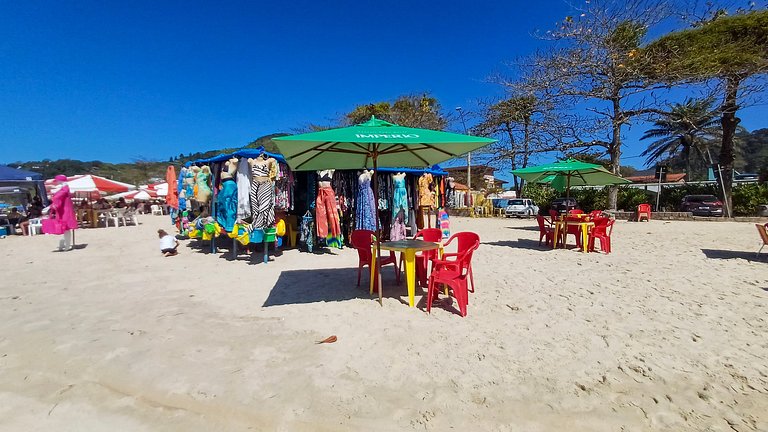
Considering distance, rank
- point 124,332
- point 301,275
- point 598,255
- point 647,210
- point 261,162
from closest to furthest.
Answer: point 124,332, point 301,275, point 261,162, point 598,255, point 647,210

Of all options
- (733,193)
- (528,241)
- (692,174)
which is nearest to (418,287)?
(528,241)

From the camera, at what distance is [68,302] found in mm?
4691

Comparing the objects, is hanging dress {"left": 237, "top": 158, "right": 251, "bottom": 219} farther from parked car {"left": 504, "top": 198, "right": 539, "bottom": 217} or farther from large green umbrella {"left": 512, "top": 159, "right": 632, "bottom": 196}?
parked car {"left": 504, "top": 198, "right": 539, "bottom": 217}

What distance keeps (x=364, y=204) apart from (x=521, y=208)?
16619mm

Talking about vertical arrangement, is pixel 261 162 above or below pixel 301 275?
above

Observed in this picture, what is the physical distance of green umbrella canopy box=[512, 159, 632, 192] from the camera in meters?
8.40

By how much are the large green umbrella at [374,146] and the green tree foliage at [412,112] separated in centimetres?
1865

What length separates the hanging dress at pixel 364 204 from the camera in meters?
8.50

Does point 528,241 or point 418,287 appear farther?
point 528,241

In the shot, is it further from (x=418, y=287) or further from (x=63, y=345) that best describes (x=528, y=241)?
(x=63, y=345)

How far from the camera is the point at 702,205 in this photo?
17781mm

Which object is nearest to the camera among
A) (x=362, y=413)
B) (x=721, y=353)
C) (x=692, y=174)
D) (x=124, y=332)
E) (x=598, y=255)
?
(x=362, y=413)

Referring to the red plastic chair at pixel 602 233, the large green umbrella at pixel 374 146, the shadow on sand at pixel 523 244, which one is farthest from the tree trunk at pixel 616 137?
the large green umbrella at pixel 374 146

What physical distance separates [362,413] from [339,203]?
6.77m
